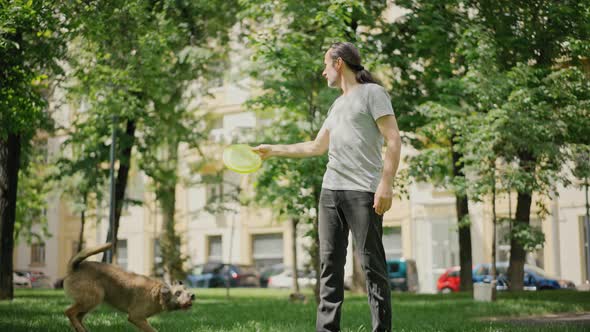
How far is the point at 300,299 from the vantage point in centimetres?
1923

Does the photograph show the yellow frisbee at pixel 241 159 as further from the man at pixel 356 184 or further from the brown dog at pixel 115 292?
the brown dog at pixel 115 292

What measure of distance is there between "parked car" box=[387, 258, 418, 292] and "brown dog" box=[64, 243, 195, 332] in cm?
2896

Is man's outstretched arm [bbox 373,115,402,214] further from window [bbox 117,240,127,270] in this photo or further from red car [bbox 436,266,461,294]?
window [bbox 117,240,127,270]

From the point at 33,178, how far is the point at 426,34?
24.2 meters

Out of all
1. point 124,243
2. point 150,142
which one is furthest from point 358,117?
point 124,243

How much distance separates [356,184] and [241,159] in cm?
158

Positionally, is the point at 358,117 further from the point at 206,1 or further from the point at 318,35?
the point at 206,1

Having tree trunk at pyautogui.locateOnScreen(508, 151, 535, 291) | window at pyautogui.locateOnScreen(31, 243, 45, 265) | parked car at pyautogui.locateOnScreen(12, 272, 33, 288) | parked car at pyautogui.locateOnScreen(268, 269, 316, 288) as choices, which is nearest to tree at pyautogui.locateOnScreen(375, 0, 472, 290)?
tree trunk at pyautogui.locateOnScreen(508, 151, 535, 291)

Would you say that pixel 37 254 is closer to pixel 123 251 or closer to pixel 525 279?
pixel 123 251

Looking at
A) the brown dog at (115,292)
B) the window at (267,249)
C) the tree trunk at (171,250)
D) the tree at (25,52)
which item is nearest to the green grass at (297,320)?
the brown dog at (115,292)

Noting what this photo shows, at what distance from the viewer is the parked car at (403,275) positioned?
1426 inches

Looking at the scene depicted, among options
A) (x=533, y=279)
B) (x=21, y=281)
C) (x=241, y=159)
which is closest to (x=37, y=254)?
(x=21, y=281)

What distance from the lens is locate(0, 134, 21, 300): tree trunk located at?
1802 cm

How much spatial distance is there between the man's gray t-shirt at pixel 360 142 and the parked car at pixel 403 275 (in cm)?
3126
